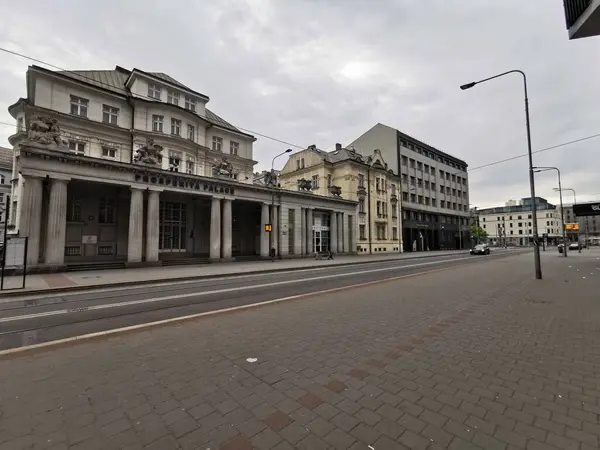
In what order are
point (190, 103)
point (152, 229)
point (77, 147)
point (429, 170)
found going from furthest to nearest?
point (429, 170), point (190, 103), point (77, 147), point (152, 229)

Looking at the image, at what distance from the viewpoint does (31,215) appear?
17891mm

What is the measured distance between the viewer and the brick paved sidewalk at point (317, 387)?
272 cm

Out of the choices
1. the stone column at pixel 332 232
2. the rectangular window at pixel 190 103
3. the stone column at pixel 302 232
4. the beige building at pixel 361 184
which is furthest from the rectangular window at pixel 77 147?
the stone column at pixel 332 232

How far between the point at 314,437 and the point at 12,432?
2.87 meters

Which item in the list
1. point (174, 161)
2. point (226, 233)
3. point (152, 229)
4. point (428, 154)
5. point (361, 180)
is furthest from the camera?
point (428, 154)

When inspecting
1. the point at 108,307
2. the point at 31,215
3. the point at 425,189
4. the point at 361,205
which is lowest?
the point at 108,307

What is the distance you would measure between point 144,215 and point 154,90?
13.0m

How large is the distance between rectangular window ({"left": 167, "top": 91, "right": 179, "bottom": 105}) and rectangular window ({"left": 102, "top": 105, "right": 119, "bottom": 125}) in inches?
200

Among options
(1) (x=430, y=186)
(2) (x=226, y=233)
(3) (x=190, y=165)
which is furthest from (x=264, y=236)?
(1) (x=430, y=186)

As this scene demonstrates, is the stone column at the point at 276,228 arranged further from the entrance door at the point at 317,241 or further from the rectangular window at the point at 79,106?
the rectangular window at the point at 79,106

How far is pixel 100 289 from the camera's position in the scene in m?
12.7

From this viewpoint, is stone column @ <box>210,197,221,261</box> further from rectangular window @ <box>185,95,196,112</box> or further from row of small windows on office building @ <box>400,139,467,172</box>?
row of small windows on office building @ <box>400,139,467,172</box>

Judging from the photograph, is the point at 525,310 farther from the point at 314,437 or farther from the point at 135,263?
the point at 135,263

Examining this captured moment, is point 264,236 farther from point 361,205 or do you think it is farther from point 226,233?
point 361,205
